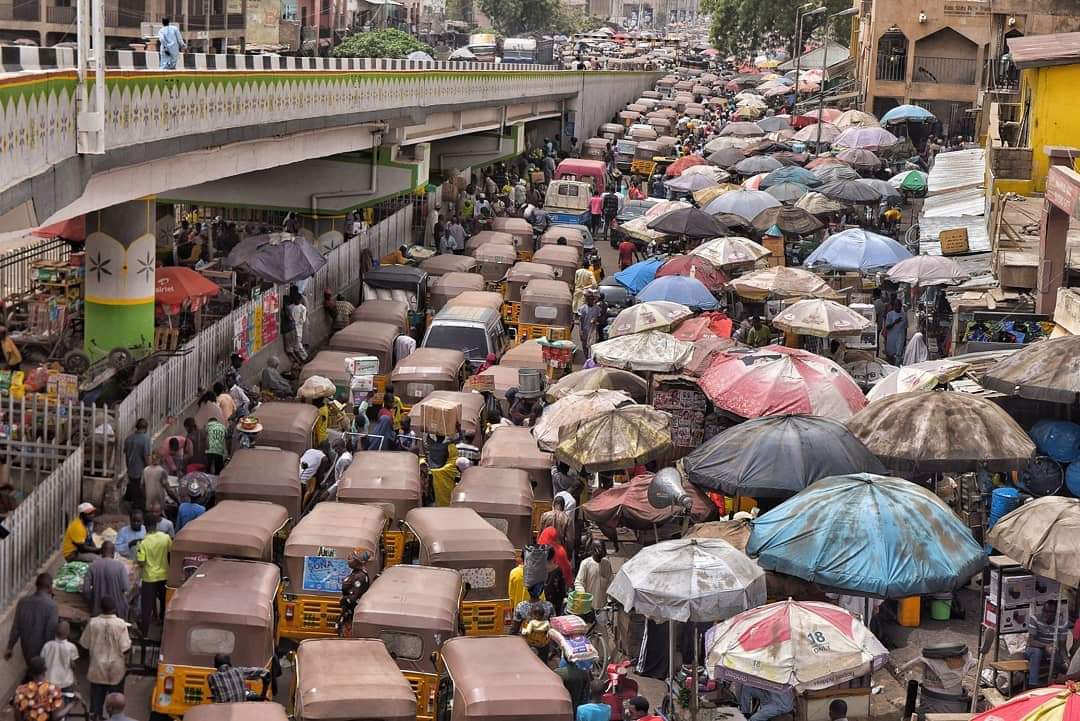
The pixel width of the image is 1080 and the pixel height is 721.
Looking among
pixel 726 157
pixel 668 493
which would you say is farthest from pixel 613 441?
pixel 726 157

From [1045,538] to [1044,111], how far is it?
71.2ft

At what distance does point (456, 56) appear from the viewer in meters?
87.4

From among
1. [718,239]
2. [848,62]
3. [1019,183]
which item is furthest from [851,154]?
[848,62]

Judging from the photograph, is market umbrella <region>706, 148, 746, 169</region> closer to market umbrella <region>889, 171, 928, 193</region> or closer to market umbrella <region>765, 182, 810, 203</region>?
market umbrella <region>889, 171, 928, 193</region>

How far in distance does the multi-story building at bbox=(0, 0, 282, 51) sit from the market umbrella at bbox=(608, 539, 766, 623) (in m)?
24.1

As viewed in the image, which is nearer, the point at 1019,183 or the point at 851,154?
the point at 1019,183

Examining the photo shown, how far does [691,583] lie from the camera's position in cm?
1238

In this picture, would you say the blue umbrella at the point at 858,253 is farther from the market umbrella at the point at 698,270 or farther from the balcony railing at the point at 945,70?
the balcony railing at the point at 945,70

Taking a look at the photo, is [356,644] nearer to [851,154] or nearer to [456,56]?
[851,154]

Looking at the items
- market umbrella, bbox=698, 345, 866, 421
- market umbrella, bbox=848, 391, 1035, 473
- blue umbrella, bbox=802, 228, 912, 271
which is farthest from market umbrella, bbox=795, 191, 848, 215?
market umbrella, bbox=848, 391, 1035, 473

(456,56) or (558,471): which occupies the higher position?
(456,56)

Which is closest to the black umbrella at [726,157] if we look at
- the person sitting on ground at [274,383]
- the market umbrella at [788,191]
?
the market umbrella at [788,191]

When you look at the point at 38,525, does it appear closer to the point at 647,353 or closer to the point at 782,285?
the point at 647,353

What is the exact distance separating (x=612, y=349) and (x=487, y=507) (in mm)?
4269
